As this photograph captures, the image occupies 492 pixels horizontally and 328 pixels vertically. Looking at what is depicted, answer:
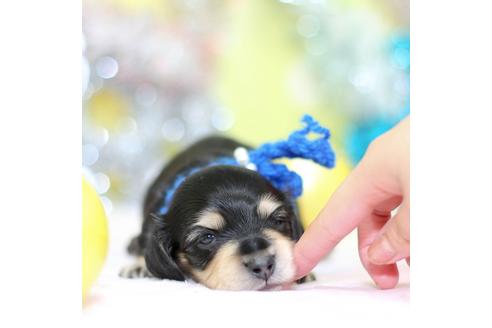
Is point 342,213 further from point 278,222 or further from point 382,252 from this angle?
point 278,222

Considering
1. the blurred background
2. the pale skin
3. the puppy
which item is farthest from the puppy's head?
the blurred background

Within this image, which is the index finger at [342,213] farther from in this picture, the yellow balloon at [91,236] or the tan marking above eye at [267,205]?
the yellow balloon at [91,236]

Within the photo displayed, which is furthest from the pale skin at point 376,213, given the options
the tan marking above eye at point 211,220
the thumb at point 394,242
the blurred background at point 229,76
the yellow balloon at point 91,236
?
the blurred background at point 229,76

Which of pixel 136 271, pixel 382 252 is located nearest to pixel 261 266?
pixel 382 252

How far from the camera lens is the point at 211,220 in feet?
5.95

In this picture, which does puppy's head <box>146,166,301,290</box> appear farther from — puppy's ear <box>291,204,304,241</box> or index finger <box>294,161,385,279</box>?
index finger <box>294,161,385,279</box>

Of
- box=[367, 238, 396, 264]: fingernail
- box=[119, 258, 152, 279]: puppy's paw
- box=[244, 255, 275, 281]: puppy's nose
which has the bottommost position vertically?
box=[119, 258, 152, 279]: puppy's paw

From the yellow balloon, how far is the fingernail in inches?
29.3

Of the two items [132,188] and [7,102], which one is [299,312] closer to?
[7,102]

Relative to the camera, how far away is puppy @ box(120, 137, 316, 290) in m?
1.69

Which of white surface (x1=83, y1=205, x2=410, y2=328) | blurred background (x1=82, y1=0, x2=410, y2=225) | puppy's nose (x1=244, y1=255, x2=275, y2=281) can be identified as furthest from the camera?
blurred background (x1=82, y1=0, x2=410, y2=225)

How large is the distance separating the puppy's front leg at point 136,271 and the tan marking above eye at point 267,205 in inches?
19.4

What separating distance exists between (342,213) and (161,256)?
2.25ft
